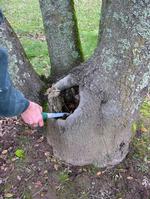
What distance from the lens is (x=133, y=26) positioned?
9.61 feet

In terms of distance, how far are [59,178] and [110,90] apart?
1109 millimetres

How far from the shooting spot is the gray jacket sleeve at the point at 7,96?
2.56 m

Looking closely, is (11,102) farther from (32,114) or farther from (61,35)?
(61,35)

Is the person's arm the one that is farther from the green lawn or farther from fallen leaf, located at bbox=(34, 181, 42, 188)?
the green lawn

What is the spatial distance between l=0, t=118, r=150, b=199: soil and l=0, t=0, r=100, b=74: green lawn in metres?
2.16

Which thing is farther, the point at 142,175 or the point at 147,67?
the point at 142,175

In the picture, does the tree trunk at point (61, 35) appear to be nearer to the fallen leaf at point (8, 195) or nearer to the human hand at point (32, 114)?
the human hand at point (32, 114)

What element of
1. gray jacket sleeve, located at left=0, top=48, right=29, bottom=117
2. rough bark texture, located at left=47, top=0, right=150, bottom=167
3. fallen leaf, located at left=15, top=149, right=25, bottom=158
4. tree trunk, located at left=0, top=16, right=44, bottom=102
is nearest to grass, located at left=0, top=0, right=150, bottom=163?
rough bark texture, located at left=47, top=0, right=150, bottom=167

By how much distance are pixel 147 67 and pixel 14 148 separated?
5.89 feet

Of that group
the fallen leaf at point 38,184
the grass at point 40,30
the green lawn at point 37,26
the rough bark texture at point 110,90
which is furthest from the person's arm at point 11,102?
the green lawn at point 37,26

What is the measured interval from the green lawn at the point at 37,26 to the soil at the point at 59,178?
2.16 metres

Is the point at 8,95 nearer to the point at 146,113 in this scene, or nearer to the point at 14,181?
the point at 14,181

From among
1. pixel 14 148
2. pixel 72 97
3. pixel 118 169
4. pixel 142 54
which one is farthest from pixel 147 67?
pixel 14 148

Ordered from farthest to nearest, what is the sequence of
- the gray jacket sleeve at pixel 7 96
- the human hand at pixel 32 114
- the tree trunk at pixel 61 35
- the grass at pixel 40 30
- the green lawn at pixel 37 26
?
the green lawn at pixel 37 26, the grass at pixel 40 30, the tree trunk at pixel 61 35, the human hand at pixel 32 114, the gray jacket sleeve at pixel 7 96
